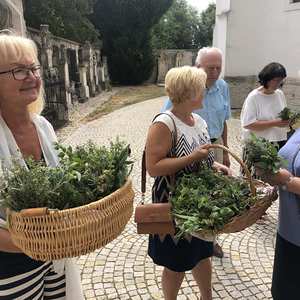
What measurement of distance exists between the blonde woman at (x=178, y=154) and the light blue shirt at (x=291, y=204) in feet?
1.66

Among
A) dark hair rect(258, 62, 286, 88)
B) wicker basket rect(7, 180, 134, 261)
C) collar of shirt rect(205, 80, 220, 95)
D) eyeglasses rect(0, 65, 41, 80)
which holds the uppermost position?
eyeglasses rect(0, 65, 41, 80)

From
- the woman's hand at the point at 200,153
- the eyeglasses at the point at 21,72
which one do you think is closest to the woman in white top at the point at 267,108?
the woman's hand at the point at 200,153

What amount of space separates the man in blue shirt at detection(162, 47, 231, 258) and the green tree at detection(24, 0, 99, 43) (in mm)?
18700

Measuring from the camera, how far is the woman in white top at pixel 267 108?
4.16 metres

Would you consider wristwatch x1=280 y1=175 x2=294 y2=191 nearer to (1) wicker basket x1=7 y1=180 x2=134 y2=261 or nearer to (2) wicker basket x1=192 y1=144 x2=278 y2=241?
(2) wicker basket x1=192 y1=144 x2=278 y2=241

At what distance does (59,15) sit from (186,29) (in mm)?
26248

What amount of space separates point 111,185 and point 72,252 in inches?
14.2

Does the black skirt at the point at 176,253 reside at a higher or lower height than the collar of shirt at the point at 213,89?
lower

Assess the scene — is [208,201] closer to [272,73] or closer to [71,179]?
[71,179]

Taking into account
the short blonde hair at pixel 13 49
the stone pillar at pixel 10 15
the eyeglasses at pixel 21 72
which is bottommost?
the eyeglasses at pixel 21 72

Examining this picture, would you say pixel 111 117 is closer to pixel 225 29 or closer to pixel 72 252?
pixel 225 29

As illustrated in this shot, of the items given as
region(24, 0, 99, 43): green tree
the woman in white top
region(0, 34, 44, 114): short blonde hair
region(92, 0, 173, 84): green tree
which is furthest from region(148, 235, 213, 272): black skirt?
region(92, 0, 173, 84): green tree

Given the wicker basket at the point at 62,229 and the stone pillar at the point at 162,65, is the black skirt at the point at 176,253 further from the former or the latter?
the stone pillar at the point at 162,65

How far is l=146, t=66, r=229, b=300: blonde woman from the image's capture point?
2.35 m
